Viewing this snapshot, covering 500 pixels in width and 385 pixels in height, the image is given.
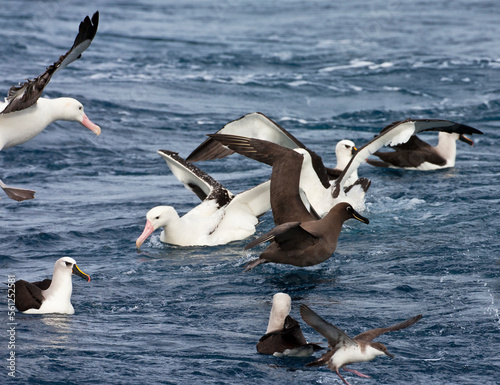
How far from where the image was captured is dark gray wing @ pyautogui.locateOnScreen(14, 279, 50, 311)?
880 centimetres

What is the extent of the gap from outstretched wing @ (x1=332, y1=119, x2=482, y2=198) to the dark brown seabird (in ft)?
2.69

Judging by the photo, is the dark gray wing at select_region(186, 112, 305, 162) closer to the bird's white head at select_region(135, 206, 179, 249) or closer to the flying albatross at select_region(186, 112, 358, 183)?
the flying albatross at select_region(186, 112, 358, 183)

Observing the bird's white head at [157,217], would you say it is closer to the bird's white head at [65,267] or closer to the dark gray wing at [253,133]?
the dark gray wing at [253,133]

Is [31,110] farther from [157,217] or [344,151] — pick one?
[344,151]

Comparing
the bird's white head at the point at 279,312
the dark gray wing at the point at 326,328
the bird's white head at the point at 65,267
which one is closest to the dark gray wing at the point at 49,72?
the bird's white head at the point at 65,267

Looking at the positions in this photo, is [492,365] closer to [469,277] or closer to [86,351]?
[469,277]

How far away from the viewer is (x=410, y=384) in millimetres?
7211

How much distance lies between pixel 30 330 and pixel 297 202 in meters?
4.10

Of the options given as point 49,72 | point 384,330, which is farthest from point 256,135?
point 384,330

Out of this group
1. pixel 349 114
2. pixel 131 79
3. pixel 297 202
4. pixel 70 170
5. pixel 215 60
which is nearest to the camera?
pixel 297 202

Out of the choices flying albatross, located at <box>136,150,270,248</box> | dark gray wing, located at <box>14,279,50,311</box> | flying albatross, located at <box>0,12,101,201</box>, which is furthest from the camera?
flying albatross, located at <box>136,150,270,248</box>

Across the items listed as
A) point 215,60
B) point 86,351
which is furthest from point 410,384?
point 215,60

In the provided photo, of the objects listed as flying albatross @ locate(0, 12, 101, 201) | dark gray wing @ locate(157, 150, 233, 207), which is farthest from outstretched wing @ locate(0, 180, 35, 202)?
dark gray wing @ locate(157, 150, 233, 207)

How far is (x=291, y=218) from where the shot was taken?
434 inches
